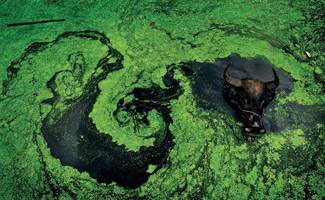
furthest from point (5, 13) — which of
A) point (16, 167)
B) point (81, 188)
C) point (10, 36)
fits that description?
point (81, 188)

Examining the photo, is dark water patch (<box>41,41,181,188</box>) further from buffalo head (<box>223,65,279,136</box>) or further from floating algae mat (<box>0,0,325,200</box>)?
buffalo head (<box>223,65,279,136</box>)

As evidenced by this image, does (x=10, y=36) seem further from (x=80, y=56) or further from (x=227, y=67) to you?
(x=227, y=67)

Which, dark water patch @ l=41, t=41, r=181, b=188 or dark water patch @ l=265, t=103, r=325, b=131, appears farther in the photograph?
dark water patch @ l=265, t=103, r=325, b=131

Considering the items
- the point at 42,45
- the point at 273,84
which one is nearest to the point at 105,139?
the point at 42,45

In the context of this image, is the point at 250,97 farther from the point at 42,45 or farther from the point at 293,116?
the point at 42,45

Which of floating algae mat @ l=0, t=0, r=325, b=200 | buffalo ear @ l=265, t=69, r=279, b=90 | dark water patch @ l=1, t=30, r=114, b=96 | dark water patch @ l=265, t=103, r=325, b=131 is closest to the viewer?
floating algae mat @ l=0, t=0, r=325, b=200

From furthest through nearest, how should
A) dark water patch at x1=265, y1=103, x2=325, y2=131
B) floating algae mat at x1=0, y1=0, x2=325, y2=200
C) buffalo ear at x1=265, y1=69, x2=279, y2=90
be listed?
buffalo ear at x1=265, y1=69, x2=279, y2=90 < dark water patch at x1=265, y1=103, x2=325, y2=131 < floating algae mat at x1=0, y1=0, x2=325, y2=200

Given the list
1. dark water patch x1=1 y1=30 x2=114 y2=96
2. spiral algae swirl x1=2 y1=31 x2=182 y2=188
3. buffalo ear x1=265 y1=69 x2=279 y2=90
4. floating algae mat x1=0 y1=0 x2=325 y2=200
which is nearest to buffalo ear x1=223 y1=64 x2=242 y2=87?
floating algae mat x1=0 y1=0 x2=325 y2=200
